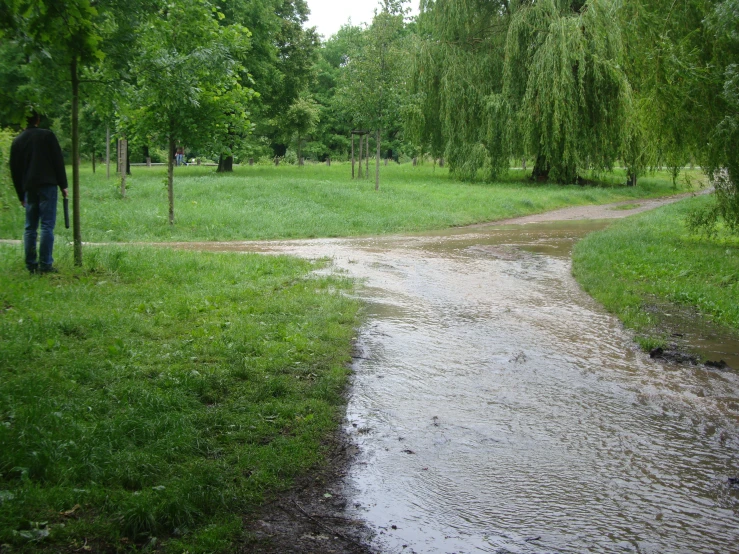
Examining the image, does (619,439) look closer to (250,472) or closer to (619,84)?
(250,472)

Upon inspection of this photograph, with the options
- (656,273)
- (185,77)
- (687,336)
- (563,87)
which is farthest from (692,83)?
(563,87)

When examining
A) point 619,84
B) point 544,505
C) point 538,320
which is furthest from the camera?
point 619,84

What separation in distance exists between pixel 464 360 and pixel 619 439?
219 centimetres

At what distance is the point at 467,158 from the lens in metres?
29.2

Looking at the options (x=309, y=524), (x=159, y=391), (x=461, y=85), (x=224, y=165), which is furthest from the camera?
(x=224, y=165)

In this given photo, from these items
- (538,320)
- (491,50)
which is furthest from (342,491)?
(491,50)

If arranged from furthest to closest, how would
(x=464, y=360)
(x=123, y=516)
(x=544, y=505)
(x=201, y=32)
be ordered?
(x=201, y=32), (x=464, y=360), (x=544, y=505), (x=123, y=516)

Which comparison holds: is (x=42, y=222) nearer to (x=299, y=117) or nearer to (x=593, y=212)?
(x=593, y=212)

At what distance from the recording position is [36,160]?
28.8ft

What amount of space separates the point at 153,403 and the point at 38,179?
523cm

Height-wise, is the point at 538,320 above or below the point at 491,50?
below

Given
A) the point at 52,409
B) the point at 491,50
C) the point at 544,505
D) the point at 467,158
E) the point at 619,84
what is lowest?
the point at 544,505

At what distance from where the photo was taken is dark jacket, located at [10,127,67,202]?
8766 millimetres

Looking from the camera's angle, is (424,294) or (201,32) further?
(201,32)
